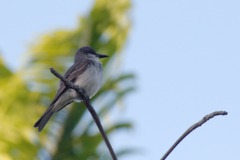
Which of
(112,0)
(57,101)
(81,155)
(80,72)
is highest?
(112,0)

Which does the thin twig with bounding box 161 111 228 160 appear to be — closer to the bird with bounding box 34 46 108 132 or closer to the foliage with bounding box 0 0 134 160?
the bird with bounding box 34 46 108 132

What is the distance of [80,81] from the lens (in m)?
6.66

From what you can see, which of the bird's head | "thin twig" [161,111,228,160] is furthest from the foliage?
"thin twig" [161,111,228,160]

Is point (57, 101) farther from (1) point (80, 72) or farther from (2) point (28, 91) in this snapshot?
(2) point (28, 91)

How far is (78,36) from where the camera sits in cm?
1057

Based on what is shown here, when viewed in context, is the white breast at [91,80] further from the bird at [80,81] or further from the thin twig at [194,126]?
the thin twig at [194,126]

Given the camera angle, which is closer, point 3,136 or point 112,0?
point 3,136

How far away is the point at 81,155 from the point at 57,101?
3830 mm

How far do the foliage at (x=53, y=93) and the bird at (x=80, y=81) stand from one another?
2641 millimetres

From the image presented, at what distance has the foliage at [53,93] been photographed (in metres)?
9.77

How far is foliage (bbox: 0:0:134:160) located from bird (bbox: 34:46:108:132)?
104 inches

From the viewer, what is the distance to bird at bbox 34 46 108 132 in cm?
625

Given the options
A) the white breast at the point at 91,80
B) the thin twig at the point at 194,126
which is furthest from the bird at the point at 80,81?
the thin twig at the point at 194,126

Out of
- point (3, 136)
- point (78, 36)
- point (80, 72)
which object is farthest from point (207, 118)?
point (78, 36)
